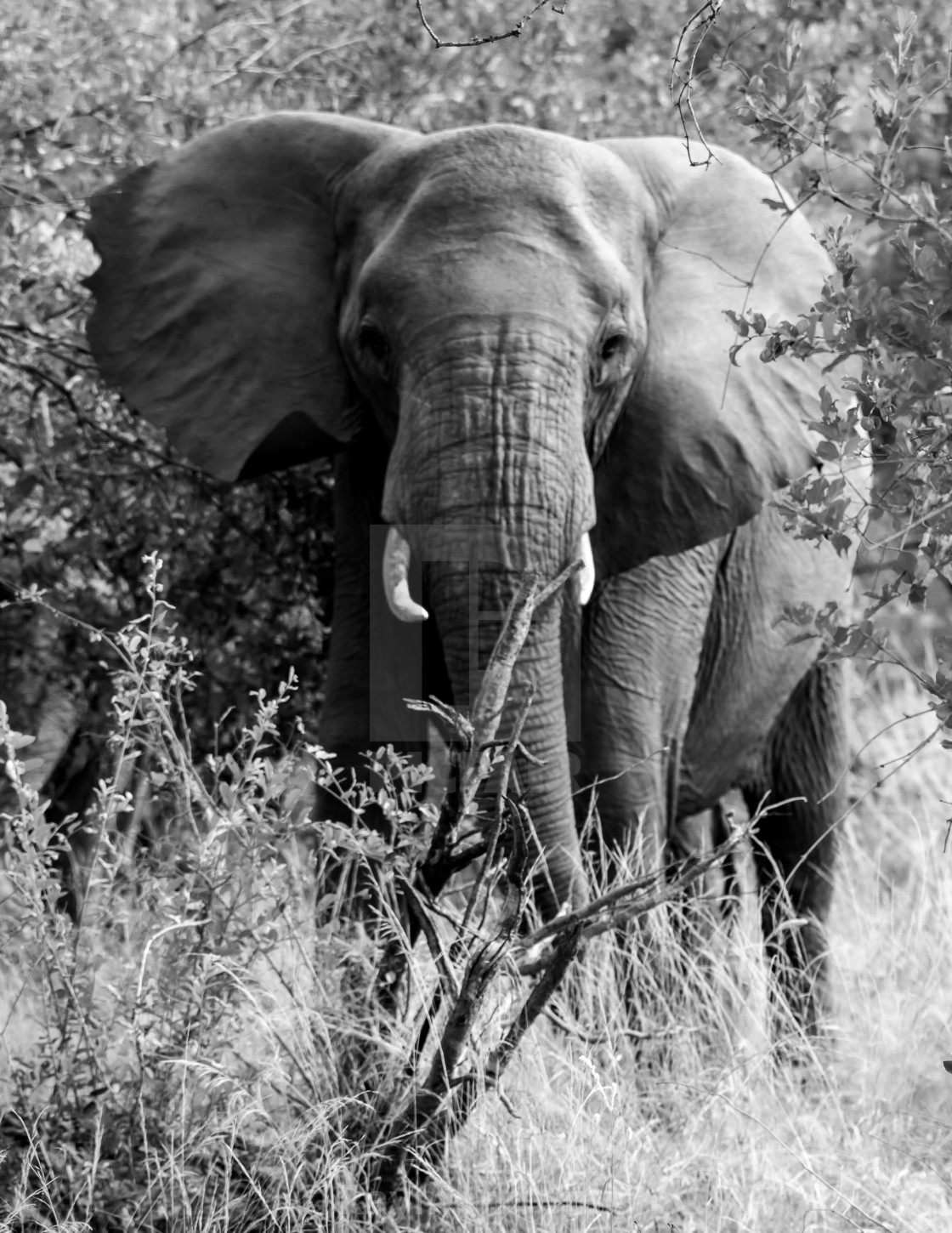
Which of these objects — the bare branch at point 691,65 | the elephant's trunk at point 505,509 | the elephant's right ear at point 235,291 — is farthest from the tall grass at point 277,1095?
the elephant's right ear at point 235,291

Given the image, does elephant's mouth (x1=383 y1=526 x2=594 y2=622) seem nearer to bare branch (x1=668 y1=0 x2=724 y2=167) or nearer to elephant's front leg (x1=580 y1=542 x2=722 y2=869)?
elephant's front leg (x1=580 y1=542 x2=722 y2=869)

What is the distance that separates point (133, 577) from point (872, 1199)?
2.77 m

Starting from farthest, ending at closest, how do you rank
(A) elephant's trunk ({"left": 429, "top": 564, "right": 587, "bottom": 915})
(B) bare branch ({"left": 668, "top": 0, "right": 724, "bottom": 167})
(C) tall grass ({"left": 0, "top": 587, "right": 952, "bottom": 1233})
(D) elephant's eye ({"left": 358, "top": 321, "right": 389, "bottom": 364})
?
(D) elephant's eye ({"left": 358, "top": 321, "right": 389, "bottom": 364}) → (A) elephant's trunk ({"left": 429, "top": 564, "right": 587, "bottom": 915}) → (C) tall grass ({"left": 0, "top": 587, "right": 952, "bottom": 1233}) → (B) bare branch ({"left": 668, "top": 0, "right": 724, "bottom": 167})

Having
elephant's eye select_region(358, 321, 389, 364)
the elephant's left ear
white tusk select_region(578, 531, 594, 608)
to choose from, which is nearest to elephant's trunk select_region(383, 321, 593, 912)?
white tusk select_region(578, 531, 594, 608)

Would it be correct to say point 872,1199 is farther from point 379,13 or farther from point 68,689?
point 379,13

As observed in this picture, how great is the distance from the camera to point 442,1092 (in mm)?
3162

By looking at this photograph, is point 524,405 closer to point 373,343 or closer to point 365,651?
point 373,343

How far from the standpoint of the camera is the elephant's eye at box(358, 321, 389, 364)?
4398mm

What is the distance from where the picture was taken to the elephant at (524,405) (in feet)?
13.6

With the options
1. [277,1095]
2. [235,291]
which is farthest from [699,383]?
[277,1095]

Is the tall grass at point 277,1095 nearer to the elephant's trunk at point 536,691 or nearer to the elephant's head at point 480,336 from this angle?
the elephant's trunk at point 536,691

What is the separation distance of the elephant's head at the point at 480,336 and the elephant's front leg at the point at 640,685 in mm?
154

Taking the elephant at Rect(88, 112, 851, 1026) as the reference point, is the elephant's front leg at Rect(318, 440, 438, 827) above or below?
below

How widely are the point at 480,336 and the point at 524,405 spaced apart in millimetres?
172
